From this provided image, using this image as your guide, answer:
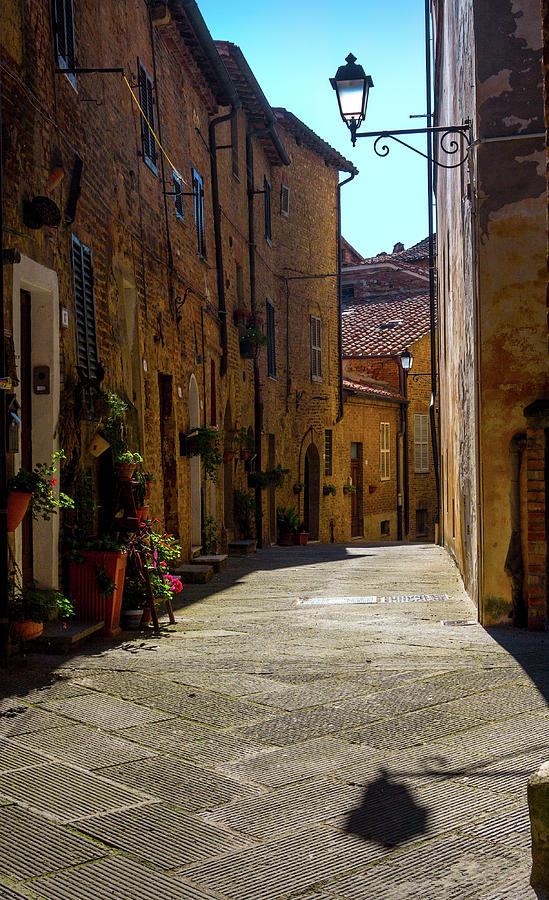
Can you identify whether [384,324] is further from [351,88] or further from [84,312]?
[84,312]

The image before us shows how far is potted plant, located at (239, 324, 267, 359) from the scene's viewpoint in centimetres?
1719

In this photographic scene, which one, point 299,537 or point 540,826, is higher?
point 540,826

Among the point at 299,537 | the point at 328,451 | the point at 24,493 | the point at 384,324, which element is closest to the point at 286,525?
the point at 299,537

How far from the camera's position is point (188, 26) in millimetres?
12234

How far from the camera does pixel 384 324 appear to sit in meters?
32.2

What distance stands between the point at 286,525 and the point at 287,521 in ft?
0.31

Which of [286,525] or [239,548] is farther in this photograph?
[286,525]

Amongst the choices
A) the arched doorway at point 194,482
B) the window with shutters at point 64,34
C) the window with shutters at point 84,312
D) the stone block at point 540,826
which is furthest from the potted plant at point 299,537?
the stone block at point 540,826

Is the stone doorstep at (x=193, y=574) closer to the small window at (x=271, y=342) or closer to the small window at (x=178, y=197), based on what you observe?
the small window at (x=178, y=197)

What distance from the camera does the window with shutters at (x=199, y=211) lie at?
13750 mm

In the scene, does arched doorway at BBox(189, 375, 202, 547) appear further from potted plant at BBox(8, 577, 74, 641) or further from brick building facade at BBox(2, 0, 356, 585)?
potted plant at BBox(8, 577, 74, 641)

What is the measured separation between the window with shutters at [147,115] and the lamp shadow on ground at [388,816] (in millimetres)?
8461

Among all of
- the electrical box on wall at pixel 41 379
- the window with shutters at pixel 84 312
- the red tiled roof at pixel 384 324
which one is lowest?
the electrical box on wall at pixel 41 379

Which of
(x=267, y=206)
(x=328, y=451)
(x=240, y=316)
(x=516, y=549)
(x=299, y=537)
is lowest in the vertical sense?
(x=299, y=537)
